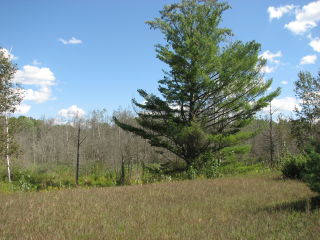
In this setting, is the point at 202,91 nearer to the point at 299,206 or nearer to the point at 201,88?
the point at 201,88

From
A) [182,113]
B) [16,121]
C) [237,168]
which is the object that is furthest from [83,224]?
[237,168]

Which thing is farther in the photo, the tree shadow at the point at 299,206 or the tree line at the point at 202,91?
the tree line at the point at 202,91

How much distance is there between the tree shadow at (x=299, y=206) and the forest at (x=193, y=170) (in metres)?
0.02

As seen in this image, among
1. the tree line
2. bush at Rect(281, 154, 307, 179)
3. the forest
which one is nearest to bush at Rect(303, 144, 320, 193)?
the forest

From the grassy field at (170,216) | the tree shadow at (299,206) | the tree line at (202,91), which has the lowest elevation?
the grassy field at (170,216)

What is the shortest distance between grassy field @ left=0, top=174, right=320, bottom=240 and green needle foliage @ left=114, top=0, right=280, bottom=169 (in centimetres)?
1010

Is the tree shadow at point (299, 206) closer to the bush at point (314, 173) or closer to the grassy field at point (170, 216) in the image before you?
the grassy field at point (170, 216)

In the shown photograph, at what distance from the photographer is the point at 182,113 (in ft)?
66.8

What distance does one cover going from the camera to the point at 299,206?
679 cm

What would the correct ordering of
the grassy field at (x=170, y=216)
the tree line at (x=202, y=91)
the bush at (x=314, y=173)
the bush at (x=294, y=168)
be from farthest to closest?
1. the tree line at (x=202, y=91)
2. the bush at (x=294, y=168)
3. the bush at (x=314, y=173)
4. the grassy field at (x=170, y=216)

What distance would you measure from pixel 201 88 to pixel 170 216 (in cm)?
1384

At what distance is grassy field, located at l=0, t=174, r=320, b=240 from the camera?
5.05 meters

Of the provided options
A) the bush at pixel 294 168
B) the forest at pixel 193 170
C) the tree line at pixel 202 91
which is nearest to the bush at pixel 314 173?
the forest at pixel 193 170

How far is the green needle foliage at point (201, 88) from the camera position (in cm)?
1920
